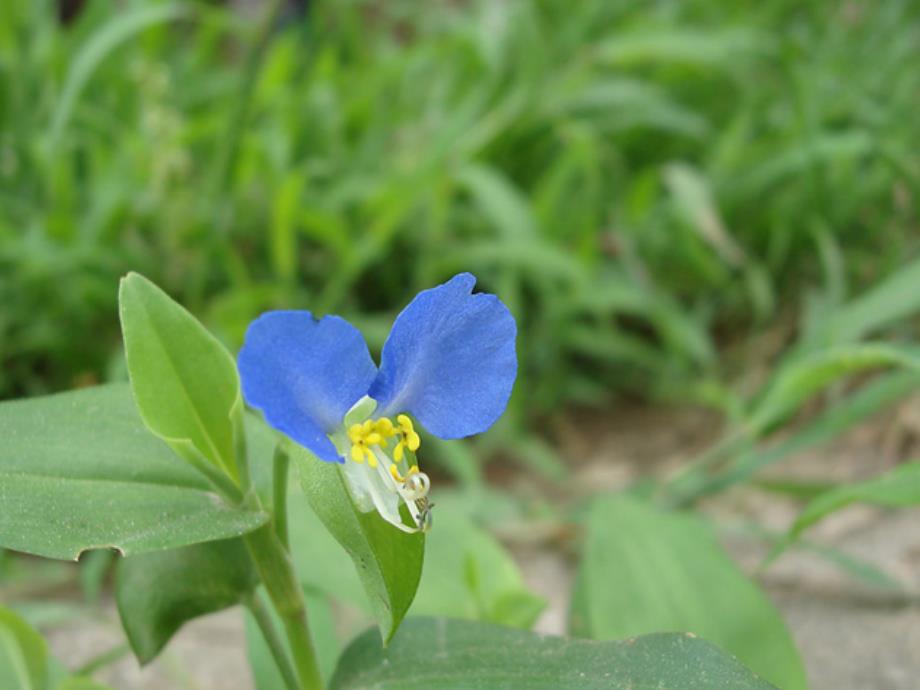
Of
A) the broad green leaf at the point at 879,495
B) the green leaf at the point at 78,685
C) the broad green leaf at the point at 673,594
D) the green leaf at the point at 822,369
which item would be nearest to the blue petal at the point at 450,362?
→ the green leaf at the point at 78,685

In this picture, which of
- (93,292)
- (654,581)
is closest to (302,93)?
(93,292)

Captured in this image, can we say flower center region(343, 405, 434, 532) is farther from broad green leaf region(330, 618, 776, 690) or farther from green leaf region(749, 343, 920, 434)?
green leaf region(749, 343, 920, 434)

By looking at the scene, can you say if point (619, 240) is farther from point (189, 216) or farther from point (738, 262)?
point (189, 216)

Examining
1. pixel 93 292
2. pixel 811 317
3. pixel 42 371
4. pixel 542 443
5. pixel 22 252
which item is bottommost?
pixel 542 443

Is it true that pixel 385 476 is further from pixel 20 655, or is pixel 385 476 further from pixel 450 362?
pixel 20 655

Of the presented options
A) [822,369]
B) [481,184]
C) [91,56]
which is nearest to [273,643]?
[822,369]
